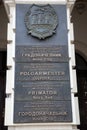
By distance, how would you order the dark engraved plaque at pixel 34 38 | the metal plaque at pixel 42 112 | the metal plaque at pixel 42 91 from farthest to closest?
the dark engraved plaque at pixel 34 38 < the metal plaque at pixel 42 91 < the metal plaque at pixel 42 112

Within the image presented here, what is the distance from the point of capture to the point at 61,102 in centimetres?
594

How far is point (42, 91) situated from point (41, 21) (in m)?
1.53

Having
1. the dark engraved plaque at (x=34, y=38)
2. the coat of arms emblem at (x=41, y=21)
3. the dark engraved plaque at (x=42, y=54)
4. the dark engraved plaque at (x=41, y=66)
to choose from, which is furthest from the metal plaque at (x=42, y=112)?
the coat of arms emblem at (x=41, y=21)

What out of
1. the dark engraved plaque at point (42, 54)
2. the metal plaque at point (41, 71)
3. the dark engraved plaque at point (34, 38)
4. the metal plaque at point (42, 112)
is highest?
the dark engraved plaque at point (34, 38)

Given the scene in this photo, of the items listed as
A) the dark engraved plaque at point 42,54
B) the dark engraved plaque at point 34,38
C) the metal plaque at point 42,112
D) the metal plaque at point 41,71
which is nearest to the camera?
the metal plaque at point 42,112

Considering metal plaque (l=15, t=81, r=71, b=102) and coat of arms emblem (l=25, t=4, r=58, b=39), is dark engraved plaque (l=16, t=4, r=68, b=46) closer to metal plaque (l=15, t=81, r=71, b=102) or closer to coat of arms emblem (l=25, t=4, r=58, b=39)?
coat of arms emblem (l=25, t=4, r=58, b=39)

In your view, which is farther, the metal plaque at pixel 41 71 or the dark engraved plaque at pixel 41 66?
the metal plaque at pixel 41 71

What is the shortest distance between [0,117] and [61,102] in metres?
3.55

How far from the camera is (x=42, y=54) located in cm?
627

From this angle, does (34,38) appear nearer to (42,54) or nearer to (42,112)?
(42,54)

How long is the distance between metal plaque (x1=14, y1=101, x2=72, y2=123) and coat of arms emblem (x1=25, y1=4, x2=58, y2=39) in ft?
4.64

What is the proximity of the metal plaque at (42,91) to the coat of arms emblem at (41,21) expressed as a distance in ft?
3.37

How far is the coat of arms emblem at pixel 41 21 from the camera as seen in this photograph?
6414mm

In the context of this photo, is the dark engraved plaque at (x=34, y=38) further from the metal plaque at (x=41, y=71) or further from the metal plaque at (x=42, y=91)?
the metal plaque at (x=42, y=91)
